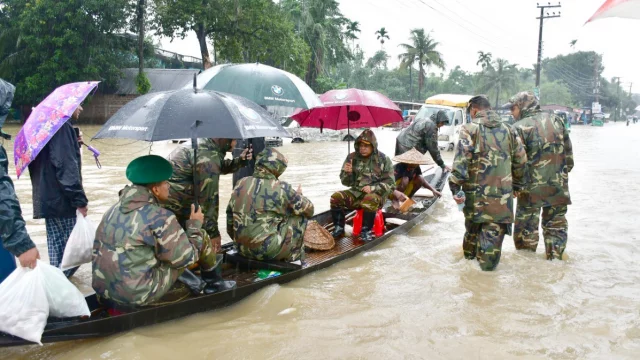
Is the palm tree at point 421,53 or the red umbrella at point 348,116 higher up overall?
the palm tree at point 421,53

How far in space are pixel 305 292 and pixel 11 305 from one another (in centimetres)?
272

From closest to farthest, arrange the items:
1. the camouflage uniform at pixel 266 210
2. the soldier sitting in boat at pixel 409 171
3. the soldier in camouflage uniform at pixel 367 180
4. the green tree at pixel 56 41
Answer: the camouflage uniform at pixel 266 210
the soldier in camouflage uniform at pixel 367 180
the soldier sitting in boat at pixel 409 171
the green tree at pixel 56 41

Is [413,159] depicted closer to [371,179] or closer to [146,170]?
[371,179]

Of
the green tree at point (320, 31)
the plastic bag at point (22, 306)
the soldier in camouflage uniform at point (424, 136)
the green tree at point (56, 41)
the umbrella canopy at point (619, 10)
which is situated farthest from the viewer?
the green tree at point (320, 31)

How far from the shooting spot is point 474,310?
16.2 feet

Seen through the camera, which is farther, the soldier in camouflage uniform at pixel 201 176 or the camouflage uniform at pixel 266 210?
the soldier in camouflage uniform at pixel 201 176

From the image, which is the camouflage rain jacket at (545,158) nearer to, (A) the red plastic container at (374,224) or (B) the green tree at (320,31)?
(A) the red plastic container at (374,224)

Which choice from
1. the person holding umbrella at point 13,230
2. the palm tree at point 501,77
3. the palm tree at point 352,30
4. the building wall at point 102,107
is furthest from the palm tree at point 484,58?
the person holding umbrella at point 13,230

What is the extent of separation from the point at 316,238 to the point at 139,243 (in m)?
2.80

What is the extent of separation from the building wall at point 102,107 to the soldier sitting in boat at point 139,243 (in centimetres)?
3150

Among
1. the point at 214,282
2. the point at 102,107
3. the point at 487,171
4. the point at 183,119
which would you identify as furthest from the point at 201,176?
the point at 102,107

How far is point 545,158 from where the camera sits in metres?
5.82

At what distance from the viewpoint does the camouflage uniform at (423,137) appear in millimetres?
8961

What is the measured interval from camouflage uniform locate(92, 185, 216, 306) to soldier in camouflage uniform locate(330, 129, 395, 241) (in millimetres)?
3162
